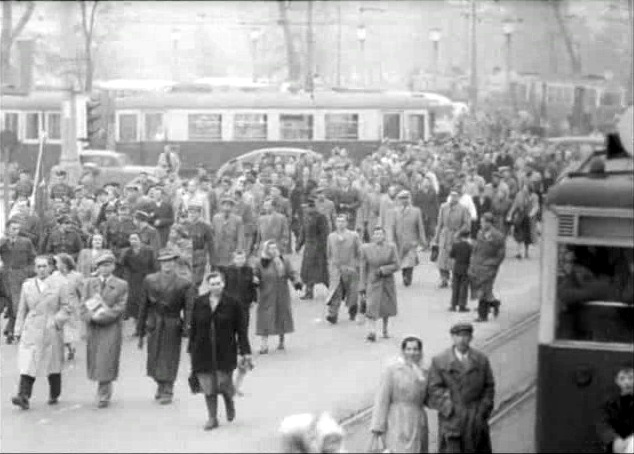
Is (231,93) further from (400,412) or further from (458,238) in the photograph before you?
(400,412)

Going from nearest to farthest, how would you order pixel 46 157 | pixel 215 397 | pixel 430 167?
pixel 215 397 < pixel 430 167 < pixel 46 157

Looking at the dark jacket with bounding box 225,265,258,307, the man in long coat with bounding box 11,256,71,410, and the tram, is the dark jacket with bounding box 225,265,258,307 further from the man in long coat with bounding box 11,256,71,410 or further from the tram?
the tram

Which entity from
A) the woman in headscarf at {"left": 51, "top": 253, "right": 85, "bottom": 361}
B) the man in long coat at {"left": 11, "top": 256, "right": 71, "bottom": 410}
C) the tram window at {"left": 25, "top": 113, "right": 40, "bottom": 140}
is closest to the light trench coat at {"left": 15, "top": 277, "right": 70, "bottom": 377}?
the man in long coat at {"left": 11, "top": 256, "right": 71, "bottom": 410}

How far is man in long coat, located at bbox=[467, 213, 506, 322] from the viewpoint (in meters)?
23.0

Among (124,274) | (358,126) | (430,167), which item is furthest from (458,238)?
(358,126)

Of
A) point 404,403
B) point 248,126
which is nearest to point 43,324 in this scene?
point 404,403

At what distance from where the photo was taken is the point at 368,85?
59344 millimetres

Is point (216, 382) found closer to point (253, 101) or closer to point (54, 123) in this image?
point (253, 101)

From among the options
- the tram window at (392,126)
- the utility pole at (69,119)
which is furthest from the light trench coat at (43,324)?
the tram window at (392,126)

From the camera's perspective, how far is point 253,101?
2003 inches

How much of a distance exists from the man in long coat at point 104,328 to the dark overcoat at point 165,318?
1.02 ft

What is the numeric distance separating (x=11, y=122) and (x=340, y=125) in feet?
27.3

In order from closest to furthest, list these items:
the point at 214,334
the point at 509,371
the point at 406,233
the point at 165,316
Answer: the point at 214,334, the point at 165,316, the point at 509,371, the point at 406,233

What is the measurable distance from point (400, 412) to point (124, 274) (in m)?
8.48
